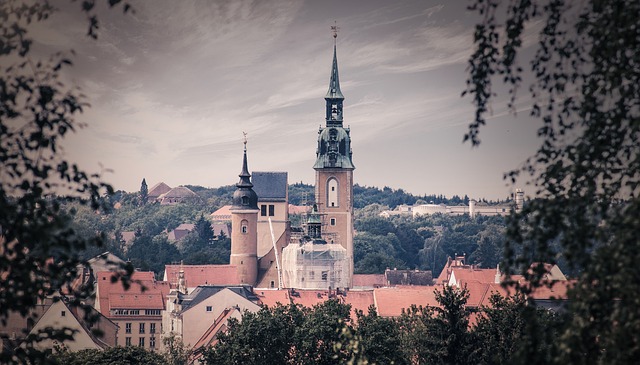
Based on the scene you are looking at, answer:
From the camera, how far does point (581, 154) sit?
12.7m

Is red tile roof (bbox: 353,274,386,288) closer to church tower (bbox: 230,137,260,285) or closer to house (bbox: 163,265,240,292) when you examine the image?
church tower (bbox: 230,137,260,285)

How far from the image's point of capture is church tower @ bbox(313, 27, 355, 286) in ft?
388

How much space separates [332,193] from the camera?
392 feet

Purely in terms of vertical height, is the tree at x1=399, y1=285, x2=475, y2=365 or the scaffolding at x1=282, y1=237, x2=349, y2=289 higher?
the scaffolding at x1=282, y1=237, x2=349, y2=289

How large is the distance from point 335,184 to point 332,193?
Answer: 0.99 meters

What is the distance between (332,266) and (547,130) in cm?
9533

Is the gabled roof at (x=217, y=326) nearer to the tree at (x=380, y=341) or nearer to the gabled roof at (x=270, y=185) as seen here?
the tree at (x=380, y=341)

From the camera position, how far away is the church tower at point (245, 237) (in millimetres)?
113500

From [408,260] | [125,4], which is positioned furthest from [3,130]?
[408,260]

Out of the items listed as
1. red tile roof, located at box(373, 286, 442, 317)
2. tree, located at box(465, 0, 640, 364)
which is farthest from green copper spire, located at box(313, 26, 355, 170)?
tree, located at box(465, 0, 640, 364)

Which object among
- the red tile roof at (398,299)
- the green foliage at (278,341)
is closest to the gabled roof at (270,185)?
the red tile roof at (398,299)

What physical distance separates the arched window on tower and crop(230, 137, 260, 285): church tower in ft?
26.3

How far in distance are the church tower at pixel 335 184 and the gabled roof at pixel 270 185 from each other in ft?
17.5

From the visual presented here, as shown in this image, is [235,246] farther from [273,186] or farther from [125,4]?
[125,4]
